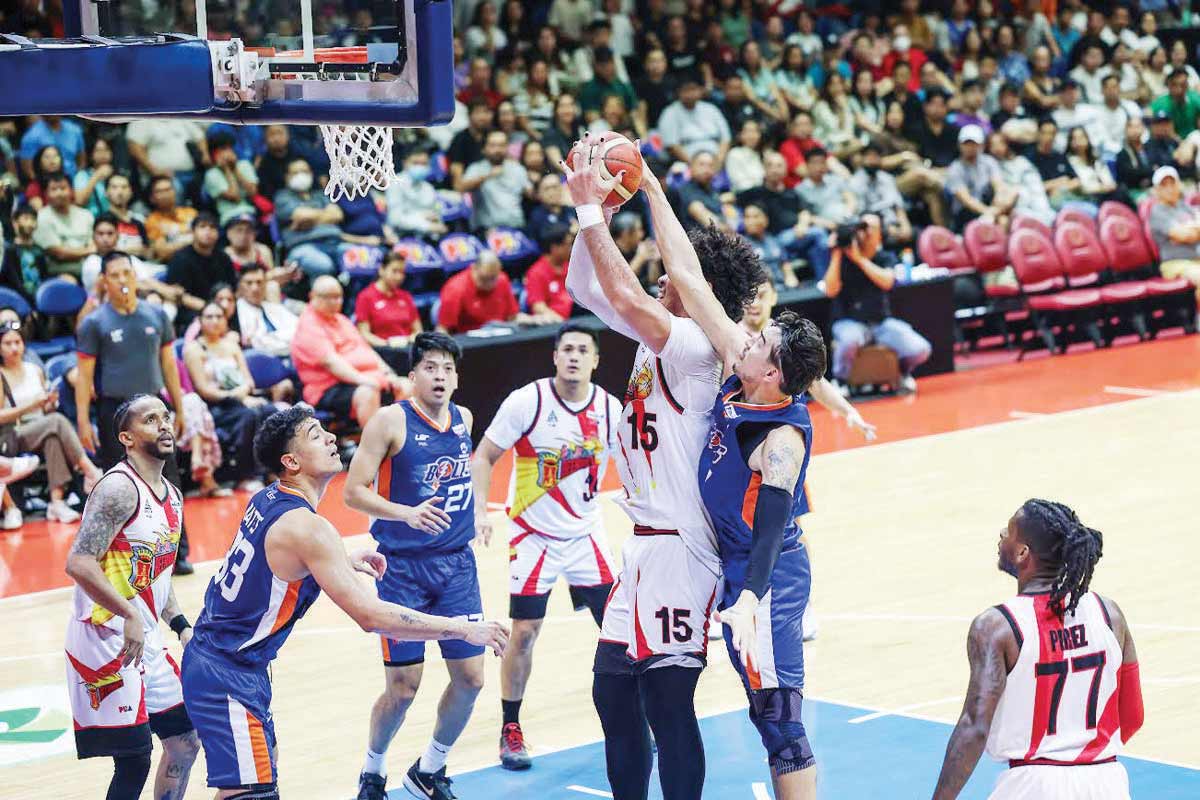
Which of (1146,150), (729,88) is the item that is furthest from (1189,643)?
(1146,150)

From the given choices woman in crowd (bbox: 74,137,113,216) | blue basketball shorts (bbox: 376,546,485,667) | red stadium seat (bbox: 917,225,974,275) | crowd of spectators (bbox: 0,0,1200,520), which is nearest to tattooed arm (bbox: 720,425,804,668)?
blue basketball shorts (bbox: 376,546,485,667)

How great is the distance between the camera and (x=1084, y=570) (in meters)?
4.74

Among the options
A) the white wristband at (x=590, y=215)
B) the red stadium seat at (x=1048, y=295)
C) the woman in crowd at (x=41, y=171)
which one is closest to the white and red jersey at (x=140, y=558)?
the white wristband at (x=590, y=215)

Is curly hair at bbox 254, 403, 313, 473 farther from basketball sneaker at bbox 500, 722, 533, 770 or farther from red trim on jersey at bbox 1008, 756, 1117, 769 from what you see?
red trim on jersey at bbox 1008, 756, 1117, 769

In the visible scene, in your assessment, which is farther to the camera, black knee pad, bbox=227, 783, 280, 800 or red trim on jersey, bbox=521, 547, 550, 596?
red trim on jersey, bbox=521, 547, 550, 596

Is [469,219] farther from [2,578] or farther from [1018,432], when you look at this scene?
[2,578]

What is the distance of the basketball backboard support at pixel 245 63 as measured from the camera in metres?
6.39

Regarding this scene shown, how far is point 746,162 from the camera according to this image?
1844 cm

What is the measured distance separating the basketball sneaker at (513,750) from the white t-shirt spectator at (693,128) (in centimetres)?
1173

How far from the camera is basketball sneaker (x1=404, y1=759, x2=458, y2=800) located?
7.12m

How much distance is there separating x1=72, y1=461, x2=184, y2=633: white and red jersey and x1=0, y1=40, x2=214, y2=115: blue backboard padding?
1.31 m

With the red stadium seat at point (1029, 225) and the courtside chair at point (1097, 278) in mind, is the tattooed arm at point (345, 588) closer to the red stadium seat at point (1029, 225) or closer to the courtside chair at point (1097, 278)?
the red stadium seat at point (1029, 225)

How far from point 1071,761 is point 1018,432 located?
10169mm

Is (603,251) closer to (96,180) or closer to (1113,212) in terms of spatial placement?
(96,180)
